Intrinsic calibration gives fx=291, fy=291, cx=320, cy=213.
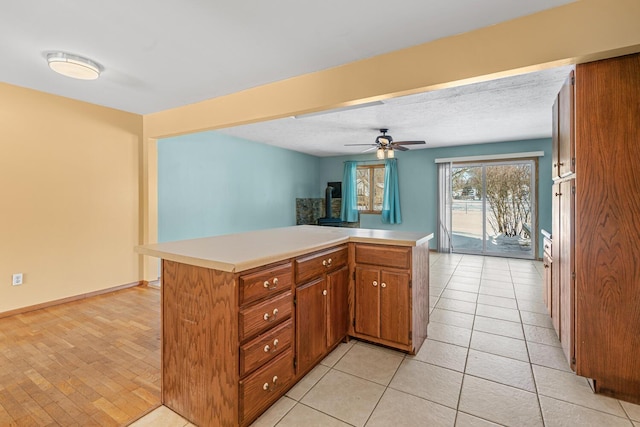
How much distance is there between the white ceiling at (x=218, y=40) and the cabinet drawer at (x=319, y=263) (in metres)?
1.51

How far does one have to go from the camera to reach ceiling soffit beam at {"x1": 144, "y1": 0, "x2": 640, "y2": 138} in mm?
1586

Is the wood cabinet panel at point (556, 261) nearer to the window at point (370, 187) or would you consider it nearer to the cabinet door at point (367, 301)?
the cabinet door at point (367, 301)

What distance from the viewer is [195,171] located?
4633mm

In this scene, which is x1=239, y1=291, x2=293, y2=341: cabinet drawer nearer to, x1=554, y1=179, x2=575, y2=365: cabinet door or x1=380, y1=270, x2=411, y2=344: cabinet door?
x1=380, y1=270, x2=411, y2=344: cabinet door

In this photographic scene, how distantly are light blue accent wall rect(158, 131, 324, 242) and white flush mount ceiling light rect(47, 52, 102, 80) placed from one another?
5.74 ft

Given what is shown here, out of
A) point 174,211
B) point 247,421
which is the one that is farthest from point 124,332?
point 174,211

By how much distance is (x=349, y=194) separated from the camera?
722 centimetres

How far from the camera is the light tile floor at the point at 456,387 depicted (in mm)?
1533

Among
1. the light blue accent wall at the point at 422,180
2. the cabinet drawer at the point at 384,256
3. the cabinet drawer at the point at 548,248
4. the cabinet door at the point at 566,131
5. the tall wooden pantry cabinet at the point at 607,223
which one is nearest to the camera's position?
the tall wooden pantry cabinet at the point at 607,223

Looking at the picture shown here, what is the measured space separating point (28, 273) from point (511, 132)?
6819 mm

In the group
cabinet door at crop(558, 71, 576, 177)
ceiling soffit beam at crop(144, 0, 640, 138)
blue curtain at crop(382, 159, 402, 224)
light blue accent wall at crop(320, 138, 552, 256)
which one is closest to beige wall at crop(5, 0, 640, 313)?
ceiling soffit beam at crop(144, 0, 640, 138)

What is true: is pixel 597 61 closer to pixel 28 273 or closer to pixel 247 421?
pixel 247 421

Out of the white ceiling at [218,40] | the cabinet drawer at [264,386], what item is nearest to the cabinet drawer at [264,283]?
the cabinet drawer at [264,386]

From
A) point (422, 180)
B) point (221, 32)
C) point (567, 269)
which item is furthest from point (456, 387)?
point (422, 180)
